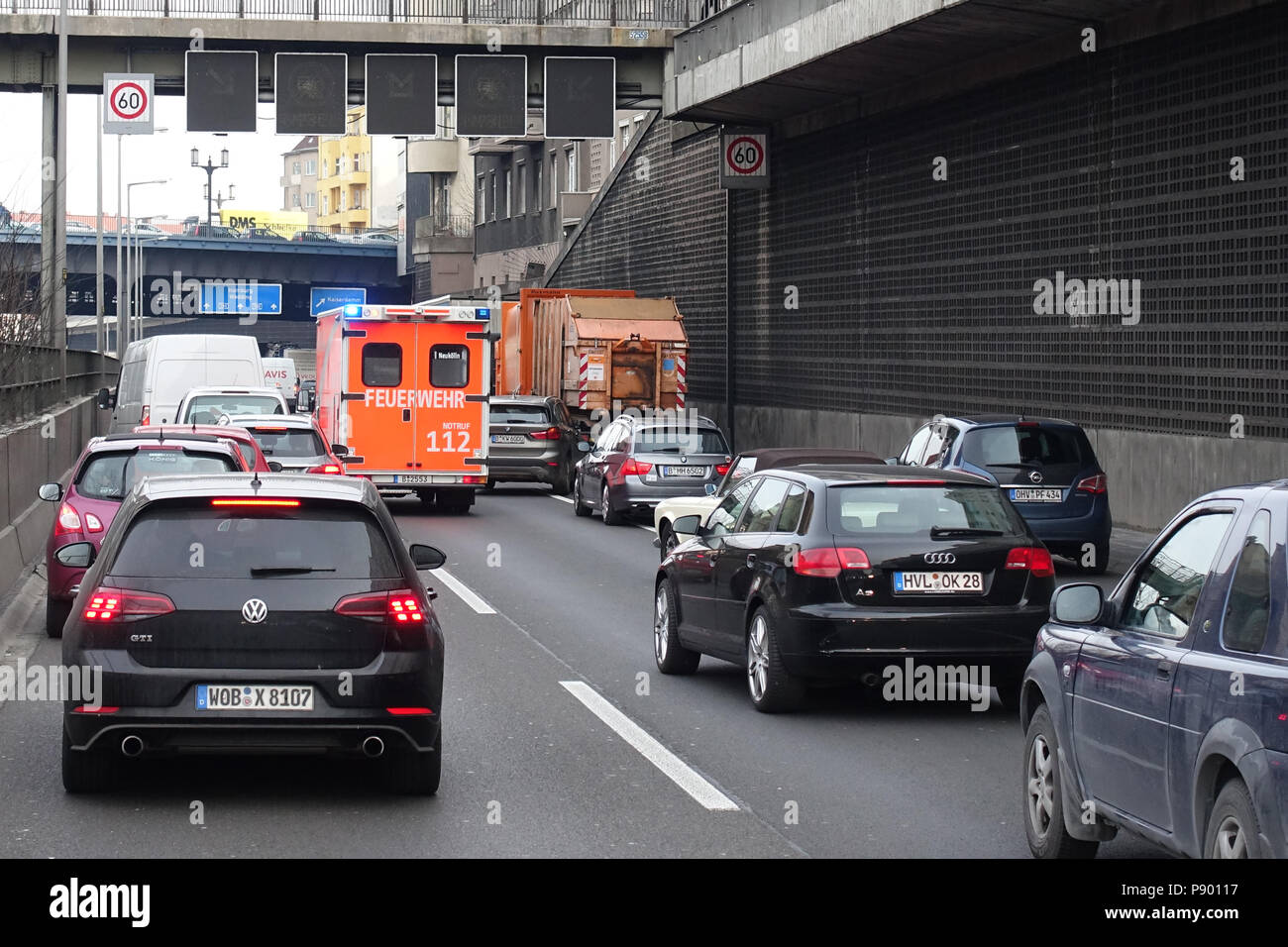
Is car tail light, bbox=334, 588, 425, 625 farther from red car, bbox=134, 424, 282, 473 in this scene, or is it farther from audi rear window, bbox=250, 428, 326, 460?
audi rear window, bbox=250, 428, 326, 460

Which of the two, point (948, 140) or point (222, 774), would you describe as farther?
point (948, 140)

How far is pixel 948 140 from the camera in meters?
32.2

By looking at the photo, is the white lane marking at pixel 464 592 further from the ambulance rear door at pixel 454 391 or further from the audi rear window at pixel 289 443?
the ambulance rear door at pixel 454 391

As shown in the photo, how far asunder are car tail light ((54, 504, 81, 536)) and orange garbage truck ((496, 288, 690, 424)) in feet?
72.1

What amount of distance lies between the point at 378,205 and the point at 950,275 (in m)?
123

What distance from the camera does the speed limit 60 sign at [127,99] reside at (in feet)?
116

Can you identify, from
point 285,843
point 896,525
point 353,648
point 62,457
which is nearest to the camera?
point 285,843

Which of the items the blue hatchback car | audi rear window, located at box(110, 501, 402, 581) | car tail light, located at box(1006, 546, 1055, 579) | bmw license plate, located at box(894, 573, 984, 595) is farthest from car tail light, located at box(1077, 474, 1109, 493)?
audi rear window, located at box(110, 501, 402, 581)

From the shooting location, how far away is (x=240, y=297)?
8825 cm

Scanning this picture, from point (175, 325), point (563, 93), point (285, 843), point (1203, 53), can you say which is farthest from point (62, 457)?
point (175, 325)

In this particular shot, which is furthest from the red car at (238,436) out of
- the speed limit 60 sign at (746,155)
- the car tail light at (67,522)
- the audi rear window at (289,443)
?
the speed limit 60 sign at (746,155)

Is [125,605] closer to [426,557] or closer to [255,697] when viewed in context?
[255,697]

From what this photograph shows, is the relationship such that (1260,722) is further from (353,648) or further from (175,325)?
(175,325)

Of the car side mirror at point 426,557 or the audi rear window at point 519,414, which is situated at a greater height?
the audi rear window at point 519,414
